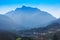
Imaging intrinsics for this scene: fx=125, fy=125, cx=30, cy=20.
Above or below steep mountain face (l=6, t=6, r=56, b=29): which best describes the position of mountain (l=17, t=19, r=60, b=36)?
below

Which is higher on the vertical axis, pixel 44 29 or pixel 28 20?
pixel 28 20

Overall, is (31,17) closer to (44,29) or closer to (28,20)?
(28,20)

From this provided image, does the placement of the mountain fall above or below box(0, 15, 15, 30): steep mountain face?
below

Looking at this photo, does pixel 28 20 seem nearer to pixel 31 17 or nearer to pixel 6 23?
pixel 31 17

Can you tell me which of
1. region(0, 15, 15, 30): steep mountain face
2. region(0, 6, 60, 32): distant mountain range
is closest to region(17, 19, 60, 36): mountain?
region(0, 6, 60, 32): distant mountain range

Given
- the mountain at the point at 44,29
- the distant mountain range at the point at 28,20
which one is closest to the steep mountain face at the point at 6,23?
the distant mountain range at the point at 28,20

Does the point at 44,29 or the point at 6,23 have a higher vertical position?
the point at 6,23

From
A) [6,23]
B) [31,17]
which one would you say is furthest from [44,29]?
[6,23]

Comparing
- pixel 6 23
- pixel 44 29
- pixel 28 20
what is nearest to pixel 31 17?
pixel 28 20

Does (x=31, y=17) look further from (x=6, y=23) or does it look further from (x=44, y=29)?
(x=6, y=23)

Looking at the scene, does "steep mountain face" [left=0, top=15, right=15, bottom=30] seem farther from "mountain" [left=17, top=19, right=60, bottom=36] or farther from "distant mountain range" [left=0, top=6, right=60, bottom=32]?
"mountain" [left=17, top=19, right=60, bottom=36]
